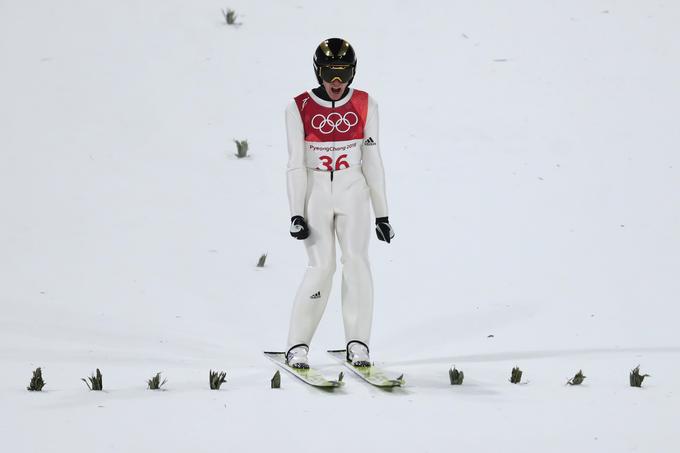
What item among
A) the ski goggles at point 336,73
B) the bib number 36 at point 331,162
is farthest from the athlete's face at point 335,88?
the bib number 36 at point 331,162

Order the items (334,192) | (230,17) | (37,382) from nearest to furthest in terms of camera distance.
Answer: (37,382)
(334,192)
(230,17)

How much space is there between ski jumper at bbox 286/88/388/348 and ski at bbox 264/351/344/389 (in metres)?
0.19

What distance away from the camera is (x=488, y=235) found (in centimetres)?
1054

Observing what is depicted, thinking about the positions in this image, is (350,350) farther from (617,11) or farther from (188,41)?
(617,11)

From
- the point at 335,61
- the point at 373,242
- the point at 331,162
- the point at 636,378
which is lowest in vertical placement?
the point at 636,378

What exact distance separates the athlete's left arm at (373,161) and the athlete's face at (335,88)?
213 mm

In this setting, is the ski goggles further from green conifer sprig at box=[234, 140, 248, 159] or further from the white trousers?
green conifer sprig at box=[234, 140, 248, 159]

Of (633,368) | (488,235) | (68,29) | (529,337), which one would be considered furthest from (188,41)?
(633,368)

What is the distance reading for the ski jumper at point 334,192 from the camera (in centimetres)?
732

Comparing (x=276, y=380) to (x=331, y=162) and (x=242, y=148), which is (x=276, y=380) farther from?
(x=242, y=148)

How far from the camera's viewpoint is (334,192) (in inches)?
291

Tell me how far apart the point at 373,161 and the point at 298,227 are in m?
0.61

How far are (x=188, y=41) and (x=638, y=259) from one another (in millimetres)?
5447

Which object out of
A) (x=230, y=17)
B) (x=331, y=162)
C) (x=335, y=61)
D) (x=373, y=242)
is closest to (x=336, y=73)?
(x=335, y=61)
